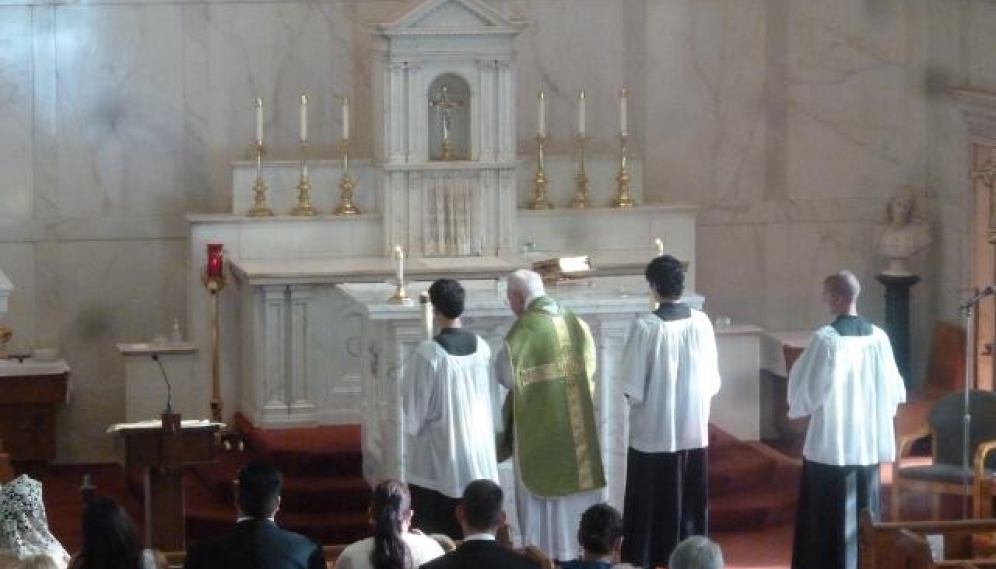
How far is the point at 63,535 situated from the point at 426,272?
2917 millimetres

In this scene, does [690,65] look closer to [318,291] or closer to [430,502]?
[318,291]

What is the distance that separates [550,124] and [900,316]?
2.90 metres

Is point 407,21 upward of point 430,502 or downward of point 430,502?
upward

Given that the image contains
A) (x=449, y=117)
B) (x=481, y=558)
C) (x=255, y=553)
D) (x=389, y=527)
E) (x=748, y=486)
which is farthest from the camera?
(x=449, y=117)

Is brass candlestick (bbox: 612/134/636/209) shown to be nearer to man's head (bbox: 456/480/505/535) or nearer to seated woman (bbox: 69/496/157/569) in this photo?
man's head (bbox: 456/480/505/535)

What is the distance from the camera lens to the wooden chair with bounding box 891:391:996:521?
Answer: 13.4 metres

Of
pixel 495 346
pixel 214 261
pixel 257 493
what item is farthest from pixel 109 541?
pixel 214 261

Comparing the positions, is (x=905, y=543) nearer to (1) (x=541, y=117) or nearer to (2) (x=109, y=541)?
(2) (x=109, y=541)

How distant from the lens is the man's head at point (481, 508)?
9102mm

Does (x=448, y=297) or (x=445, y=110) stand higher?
(x=445, y=110)

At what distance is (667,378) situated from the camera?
12.1m

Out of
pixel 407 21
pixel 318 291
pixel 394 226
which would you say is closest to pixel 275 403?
pixel 318 291

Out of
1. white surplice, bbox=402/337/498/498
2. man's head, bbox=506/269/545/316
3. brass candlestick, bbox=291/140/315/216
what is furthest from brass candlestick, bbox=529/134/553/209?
white surplice, bbox=402/337/498/498

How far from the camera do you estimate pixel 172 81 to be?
54.1 ft
